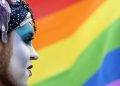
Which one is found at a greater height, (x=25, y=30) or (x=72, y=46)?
(x=72, y=46)

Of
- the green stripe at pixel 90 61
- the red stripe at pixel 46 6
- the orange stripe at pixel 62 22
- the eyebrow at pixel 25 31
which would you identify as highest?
the red stripe at pixel 46 6

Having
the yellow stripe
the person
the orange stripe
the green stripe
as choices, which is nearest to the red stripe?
the orange stripe

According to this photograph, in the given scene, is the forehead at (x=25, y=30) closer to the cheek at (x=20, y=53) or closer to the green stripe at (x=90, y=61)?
the cheek at (x=20, y=53)

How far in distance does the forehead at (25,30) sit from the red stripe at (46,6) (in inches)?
26.0

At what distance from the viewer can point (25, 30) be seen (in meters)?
1.31

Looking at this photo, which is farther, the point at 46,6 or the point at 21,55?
the point at 46,6

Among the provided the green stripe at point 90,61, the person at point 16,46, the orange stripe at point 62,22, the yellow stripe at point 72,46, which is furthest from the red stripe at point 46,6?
the person at point 16,46

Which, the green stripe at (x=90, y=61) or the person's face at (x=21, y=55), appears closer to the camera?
the person's face at (x=21, y=55)

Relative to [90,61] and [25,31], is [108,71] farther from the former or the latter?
Result: [25,31]

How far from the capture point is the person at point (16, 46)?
1254mm

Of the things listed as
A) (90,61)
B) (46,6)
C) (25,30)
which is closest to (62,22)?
(46,6)

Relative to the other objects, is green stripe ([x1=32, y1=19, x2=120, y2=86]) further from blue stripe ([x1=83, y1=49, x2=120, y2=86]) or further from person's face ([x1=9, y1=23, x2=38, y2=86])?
person's face ([x1=9, y1=23, x2=38, y2=86])

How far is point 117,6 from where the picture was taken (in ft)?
6.66

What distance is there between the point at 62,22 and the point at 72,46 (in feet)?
0.43
